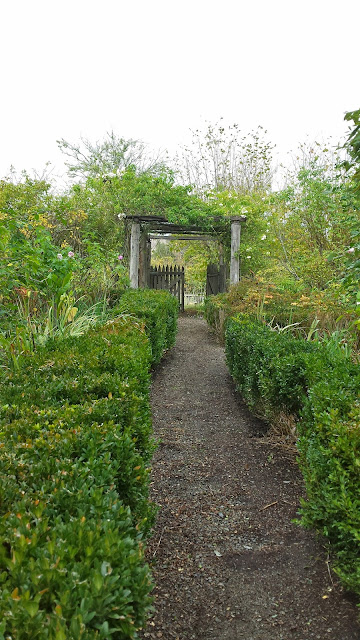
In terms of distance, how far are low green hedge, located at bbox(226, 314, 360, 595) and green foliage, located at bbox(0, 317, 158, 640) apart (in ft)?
2.66

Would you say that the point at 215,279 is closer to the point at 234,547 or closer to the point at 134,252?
the point at 134,252

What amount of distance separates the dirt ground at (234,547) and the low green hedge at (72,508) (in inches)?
21.8

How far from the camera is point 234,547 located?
96.5 inches

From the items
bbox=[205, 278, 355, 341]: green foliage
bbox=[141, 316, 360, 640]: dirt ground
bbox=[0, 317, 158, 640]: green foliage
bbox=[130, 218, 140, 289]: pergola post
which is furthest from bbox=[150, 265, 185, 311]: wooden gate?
bbox=[0, 317, 158, 640]: green foliage

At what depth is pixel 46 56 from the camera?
11.4 meters

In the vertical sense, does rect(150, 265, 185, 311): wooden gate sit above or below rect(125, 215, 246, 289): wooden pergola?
below

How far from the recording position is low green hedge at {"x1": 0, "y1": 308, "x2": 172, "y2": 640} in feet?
2.92

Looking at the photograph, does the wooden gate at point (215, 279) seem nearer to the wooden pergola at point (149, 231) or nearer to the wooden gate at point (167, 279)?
the wooden gate at point (167, 279)

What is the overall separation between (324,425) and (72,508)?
1.29m

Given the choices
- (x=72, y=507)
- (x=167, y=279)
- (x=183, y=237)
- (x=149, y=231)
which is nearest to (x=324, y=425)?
(x=72, y=507)

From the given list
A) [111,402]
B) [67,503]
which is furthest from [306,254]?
[67,503]

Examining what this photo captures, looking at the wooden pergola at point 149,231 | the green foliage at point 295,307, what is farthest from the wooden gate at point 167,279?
the green foliage at point 295,307

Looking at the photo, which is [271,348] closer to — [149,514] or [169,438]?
[169,438]

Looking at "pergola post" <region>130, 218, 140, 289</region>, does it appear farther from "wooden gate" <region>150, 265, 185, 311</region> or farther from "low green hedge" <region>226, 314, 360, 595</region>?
"low green hedge" <region>226, 314, 360, 595</region>
